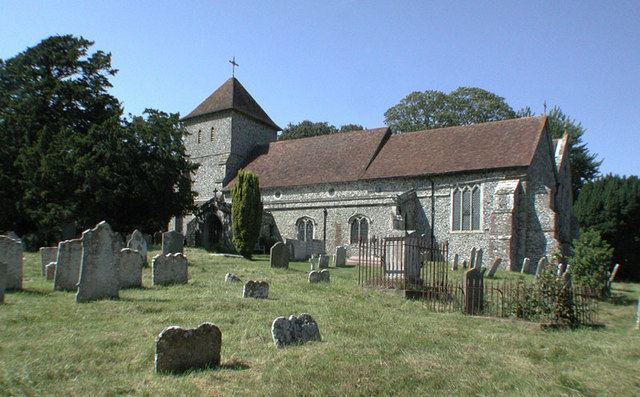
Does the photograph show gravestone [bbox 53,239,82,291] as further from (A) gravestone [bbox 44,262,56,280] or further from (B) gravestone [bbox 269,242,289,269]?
(B) gravestone [bbox 269,242,289,269]

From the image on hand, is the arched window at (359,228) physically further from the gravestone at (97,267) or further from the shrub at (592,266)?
the gravestone at (97,267)

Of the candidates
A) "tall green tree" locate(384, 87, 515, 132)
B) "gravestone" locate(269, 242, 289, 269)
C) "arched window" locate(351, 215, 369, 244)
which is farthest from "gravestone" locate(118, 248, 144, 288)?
"tall green tree" locate(384, 87, 515, 132)

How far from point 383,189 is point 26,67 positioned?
20.9 metres

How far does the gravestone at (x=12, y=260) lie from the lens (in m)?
11.2

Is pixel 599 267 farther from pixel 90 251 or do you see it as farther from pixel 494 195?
pixel 90 251

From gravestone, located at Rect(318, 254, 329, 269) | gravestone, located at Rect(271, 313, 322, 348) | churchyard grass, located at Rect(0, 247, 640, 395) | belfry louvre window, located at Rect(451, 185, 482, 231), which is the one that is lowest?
churchyard grass, located at Rect(0, 247, 640, 395)

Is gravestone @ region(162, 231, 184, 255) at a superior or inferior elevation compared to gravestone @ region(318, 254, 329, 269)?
superior

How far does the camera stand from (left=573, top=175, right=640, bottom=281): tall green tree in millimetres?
27344

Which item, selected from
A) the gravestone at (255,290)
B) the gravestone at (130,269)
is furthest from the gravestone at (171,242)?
the gravestone at (255,290)

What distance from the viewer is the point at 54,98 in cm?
2959

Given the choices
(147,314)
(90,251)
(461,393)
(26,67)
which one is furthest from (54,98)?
(461,393)

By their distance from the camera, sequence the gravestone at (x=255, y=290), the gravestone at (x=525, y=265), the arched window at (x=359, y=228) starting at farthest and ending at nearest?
the arched window at (x=359, y=228) < the gravestone at (x=525, y=265) < the gravestone at (x=255, y=290)

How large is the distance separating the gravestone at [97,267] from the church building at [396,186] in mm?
13693

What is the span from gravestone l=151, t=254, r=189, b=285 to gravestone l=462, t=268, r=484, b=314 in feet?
22.5
